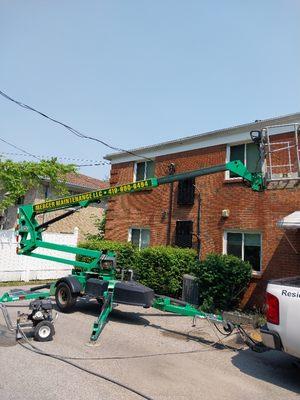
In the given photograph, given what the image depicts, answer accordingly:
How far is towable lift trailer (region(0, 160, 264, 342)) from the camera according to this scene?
8039mm

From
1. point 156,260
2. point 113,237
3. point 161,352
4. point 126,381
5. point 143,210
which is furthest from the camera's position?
point 113,237

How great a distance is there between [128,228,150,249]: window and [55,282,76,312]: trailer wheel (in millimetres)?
6002

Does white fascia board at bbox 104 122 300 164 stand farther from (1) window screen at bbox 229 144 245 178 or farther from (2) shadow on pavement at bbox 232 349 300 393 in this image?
(2) shadow on pavement at bbox 232 349 300 393

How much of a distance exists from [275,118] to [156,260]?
604 centimetres

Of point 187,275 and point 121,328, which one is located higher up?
point 187,275

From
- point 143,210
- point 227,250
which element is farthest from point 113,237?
point 227,250

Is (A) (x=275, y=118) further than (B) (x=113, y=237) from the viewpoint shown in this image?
No

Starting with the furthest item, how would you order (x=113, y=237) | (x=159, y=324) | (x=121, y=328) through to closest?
(x=113, y=237) < (x=159, y=324) < (x=121, y=328)

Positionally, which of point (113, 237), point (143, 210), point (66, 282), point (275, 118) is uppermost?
point (275, 118)

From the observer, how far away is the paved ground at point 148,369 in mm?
→ 5023

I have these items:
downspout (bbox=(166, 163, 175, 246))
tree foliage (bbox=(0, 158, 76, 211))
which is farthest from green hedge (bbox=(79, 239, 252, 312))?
tree foliage (bbox=(0, 158, 76, 211))

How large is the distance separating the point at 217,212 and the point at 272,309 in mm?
7777

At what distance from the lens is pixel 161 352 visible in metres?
7.03

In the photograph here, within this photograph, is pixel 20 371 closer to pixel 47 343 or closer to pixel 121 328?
pixel 47 343
